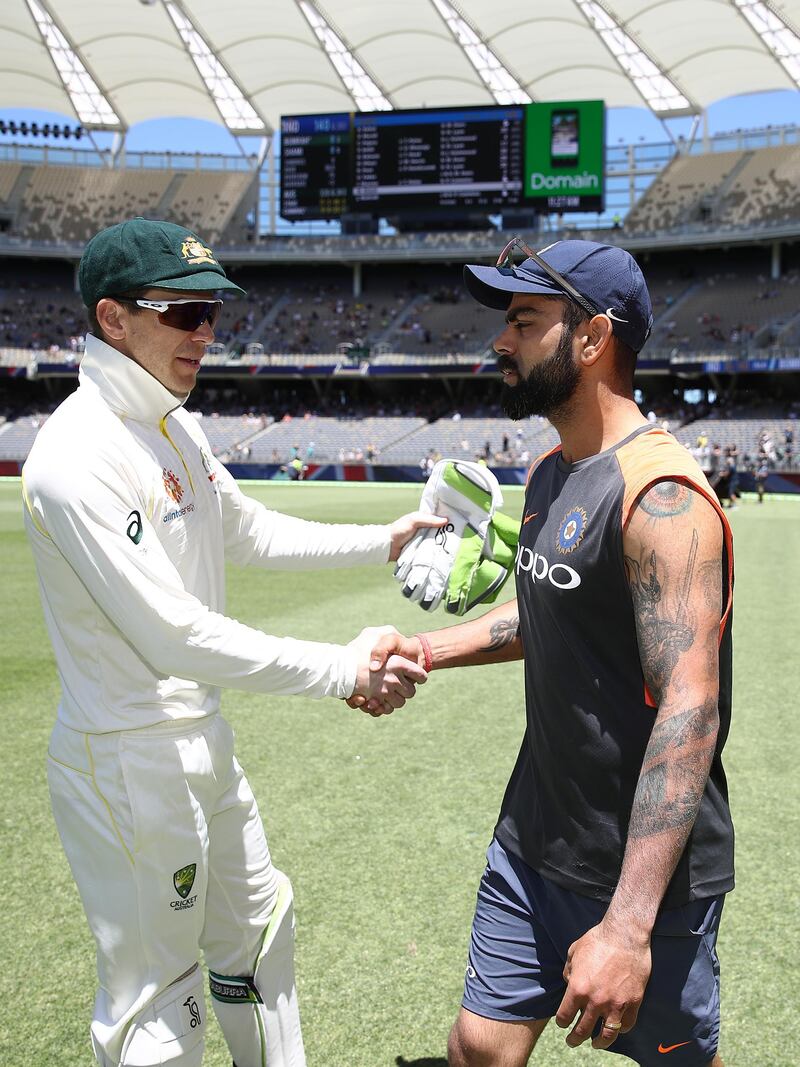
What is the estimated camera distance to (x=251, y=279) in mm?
64938

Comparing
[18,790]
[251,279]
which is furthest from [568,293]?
[251,279]

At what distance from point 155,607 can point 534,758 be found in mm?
1101

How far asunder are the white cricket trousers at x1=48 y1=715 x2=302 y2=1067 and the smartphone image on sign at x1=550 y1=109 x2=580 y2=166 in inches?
2045

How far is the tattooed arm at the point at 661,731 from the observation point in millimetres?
2061

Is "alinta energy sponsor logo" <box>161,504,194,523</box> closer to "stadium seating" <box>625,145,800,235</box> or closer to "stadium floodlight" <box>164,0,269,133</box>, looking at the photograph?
"stadium floodlight" <box>164,0,269,133</box>

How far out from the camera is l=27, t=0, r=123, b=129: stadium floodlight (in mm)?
46031

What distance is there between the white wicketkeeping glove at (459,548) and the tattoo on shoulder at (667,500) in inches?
53.4

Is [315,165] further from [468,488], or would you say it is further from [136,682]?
[136,682]

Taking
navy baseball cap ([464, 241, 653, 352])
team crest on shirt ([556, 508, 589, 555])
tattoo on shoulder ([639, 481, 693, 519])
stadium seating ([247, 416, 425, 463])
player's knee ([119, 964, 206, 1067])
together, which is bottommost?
stadium seating ([247, 416, 425, 463])

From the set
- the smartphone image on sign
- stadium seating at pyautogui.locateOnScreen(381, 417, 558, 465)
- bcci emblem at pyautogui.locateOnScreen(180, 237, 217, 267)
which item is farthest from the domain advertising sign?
bcci emblem at pyautogui.locateOnScreen(180, 237, 217, 267)

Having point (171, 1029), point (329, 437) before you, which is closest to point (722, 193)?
point (329, 437)

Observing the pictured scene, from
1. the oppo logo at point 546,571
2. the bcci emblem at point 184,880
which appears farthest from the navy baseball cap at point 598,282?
the bcci emblem at point 184,880

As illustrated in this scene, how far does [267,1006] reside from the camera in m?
2.93

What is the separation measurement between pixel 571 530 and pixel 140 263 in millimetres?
1404
